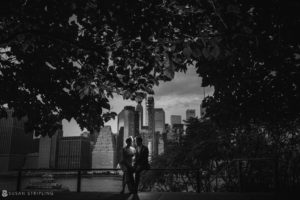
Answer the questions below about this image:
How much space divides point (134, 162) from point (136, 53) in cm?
353

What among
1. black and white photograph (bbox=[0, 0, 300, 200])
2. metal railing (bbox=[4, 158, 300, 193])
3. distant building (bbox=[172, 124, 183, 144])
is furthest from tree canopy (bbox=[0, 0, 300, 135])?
distant building (bbox=[172, 124, 183, 144])

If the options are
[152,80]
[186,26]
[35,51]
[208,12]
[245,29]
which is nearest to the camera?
[245,29]

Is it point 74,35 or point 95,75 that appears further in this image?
point 95,75

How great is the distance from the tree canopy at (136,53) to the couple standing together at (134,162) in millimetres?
1696

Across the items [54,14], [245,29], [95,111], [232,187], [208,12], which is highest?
[54,14]

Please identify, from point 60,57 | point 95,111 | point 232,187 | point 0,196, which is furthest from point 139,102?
point 232,187

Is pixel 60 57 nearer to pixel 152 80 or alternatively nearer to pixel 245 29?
pixel 152 80

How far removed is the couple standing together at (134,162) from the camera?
26.8 ft

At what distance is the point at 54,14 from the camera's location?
5.64 metres

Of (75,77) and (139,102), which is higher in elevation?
(75,77)

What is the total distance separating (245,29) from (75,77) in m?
4.62

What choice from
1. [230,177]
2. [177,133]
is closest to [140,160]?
[230,177]

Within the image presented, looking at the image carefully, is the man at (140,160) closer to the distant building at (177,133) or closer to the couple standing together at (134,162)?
the couple standing together at (134,162)

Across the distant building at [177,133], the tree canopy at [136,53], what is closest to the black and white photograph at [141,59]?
the tree canopy at [136,53]
